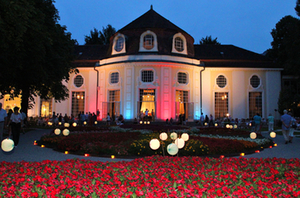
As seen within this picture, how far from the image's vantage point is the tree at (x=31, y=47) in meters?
10.7

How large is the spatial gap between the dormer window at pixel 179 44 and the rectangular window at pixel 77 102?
11.7 metres

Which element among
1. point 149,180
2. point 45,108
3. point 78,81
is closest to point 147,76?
point 78,81

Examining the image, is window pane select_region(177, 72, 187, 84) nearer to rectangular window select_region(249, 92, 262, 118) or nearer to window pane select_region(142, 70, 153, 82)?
window pane select_region(142, 70, 153, 82)

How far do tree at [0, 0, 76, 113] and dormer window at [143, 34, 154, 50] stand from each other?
8.62m

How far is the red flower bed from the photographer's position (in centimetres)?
419

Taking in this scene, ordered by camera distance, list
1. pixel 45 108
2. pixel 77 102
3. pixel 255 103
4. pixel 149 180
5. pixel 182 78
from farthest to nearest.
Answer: pixel 45 108, pixel 77 102, pixel 255 103, pixel 182 78, pixel 149 180

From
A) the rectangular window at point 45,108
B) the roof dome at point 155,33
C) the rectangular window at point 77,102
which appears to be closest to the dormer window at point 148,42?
the roof dome at point 155,33

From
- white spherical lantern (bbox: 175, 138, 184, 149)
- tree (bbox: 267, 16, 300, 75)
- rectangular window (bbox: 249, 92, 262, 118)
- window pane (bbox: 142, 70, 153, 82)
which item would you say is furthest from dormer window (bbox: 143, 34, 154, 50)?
white spherical lantern (bbox: 175, 138, 184, 149)

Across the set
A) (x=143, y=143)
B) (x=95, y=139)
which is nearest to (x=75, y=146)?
(x=95, y=139)

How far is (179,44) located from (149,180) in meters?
27.6

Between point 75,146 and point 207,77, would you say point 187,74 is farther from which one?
point 75,146

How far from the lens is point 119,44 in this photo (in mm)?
31359

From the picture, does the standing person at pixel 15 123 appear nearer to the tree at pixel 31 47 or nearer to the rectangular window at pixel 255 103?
the tree at pixel 31 47

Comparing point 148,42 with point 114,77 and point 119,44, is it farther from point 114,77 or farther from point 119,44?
point 114,77
